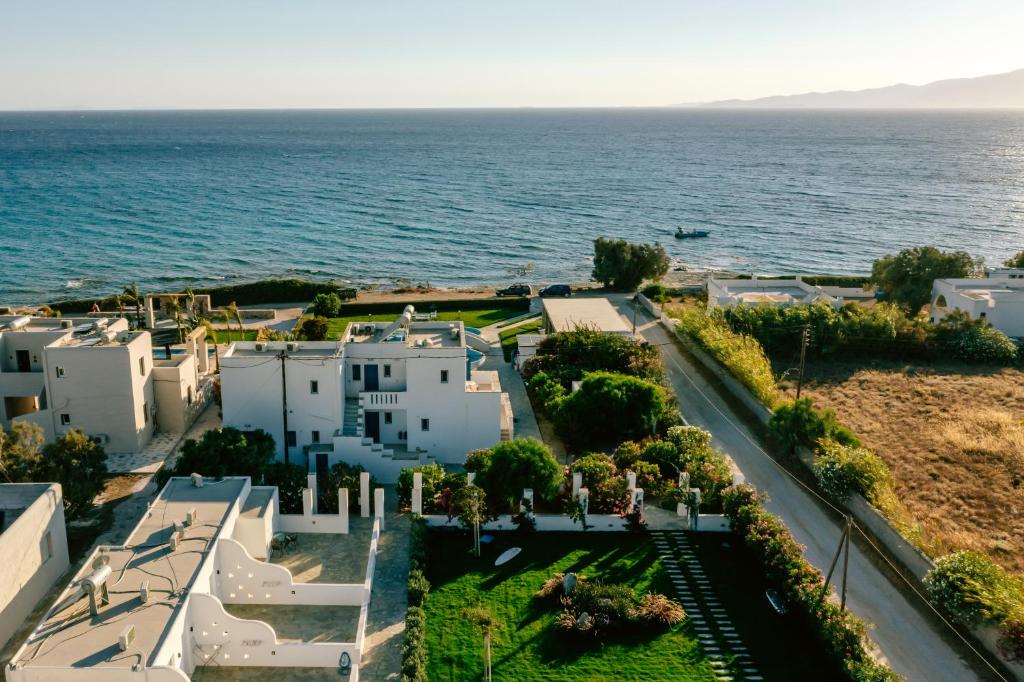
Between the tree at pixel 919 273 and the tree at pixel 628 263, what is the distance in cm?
1936

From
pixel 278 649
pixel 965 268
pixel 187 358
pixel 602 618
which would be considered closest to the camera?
pixel 278 649

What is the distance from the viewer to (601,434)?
41781 mm

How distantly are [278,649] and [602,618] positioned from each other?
1067cm

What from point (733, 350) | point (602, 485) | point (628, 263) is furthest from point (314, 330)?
→ point (628, 263)

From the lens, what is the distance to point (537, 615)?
28281mm

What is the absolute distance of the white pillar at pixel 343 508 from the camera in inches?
1301

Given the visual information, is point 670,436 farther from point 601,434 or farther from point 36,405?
point 36,405

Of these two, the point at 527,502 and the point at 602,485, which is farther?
the point at 602,485

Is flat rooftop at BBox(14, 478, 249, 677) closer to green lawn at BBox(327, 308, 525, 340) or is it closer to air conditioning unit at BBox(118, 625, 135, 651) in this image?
air conditioning unit at BBox(118, 625, 135, 651)

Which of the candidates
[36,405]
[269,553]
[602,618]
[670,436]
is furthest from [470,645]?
[36,405]

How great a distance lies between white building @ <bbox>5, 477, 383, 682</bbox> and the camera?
2259cm

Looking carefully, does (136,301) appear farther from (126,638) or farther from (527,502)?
(126,638)

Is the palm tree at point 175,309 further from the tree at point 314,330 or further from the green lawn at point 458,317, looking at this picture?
the green lawn at point 458,317

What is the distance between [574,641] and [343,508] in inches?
447
